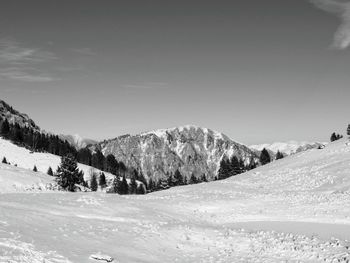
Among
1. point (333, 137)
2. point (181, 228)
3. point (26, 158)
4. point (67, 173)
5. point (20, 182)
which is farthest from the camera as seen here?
point (333, 137)

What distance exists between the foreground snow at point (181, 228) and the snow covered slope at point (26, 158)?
87.6 meters

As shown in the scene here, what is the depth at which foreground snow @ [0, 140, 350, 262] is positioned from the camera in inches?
797

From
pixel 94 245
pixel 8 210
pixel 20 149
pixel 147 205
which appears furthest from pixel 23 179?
pixel 20 149

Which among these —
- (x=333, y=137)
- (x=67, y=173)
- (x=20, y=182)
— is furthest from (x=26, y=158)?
(x=333, y=137)

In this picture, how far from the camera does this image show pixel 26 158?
128m

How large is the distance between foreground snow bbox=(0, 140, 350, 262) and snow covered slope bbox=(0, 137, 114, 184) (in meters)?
87.6

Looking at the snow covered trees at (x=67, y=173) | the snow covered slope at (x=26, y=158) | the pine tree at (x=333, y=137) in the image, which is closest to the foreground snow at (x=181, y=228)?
the snow covered trees at (x=67, y=173)

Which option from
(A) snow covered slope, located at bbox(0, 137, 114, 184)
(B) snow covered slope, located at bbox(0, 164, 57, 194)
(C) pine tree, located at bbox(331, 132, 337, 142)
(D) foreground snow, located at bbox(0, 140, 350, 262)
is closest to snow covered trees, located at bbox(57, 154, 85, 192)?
(B) snow covered slope, located at bbox(0, 164, 57, 194)

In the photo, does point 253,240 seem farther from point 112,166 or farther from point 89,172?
point 112,166

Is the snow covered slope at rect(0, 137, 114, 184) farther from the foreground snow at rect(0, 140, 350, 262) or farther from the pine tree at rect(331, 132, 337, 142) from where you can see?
the pine tree at rect(331, 132, 337, 142)

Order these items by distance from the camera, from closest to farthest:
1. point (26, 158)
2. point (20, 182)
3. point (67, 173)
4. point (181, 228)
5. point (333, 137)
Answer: point (181, 228)
point (20, 182)
point (67, 173)
point (26, 158)
point (333, 137)

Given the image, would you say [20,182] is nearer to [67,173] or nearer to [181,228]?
[67,173]

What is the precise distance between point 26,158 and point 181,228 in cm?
11167

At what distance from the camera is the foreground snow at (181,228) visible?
66.4 ft
